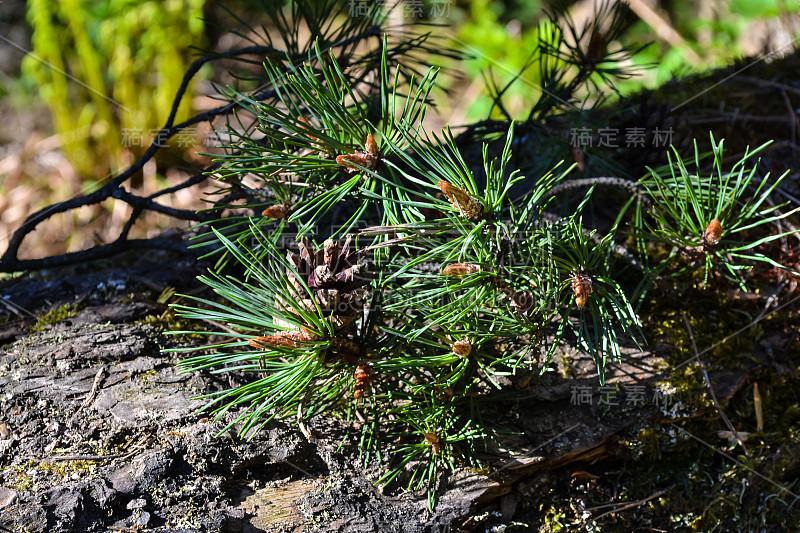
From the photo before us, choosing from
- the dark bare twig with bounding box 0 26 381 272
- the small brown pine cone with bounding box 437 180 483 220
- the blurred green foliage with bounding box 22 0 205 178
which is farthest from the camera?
the blurred green foliage with bounding box 22 0 205 178

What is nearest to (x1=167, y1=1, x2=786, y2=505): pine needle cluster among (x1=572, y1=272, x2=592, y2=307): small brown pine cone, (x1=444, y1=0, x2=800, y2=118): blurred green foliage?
(x1=572, y1=272, x2=592, y2=307): small brown pine cone

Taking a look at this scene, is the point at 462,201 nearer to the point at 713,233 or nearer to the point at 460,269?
the point at 460,269

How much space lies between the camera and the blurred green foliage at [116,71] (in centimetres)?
324

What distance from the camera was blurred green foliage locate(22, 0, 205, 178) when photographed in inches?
128

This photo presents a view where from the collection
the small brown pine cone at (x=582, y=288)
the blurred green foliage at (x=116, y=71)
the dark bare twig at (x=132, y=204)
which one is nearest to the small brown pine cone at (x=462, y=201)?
the small brown pine cone at (x=582, y=288)

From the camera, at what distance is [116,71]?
3330 millimetres

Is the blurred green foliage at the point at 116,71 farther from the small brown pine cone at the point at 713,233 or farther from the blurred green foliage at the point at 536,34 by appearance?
the small brown pine cone at the point at 713,233

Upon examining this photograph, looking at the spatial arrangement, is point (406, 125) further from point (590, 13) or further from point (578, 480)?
point (590, 13)

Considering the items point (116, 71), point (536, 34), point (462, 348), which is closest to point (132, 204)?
point (462, 348)

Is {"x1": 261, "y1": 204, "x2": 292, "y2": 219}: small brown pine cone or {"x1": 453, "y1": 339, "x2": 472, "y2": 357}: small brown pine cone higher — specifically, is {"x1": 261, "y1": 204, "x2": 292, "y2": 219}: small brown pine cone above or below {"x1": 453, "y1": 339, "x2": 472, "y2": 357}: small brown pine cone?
above

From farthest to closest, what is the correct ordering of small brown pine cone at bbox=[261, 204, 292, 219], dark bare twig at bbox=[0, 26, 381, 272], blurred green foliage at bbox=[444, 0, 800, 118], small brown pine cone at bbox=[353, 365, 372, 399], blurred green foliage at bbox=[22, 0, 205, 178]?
blurred green foliage at bbox=[444, 0, 800, 118], blurred green foliage at bbox=[22, 0, 205, 178], dark bare twig at bbox=[0, 26, 381, 272], small brown pine cone at bbox=[261, 204, 292, 219], small brown pine cone at bbox=[353, 365, 372, 399]

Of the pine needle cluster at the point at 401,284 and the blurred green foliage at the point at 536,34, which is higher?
the blurred green foliage at the point at 536,34

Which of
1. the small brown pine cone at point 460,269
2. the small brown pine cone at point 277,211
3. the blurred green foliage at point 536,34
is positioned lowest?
the small brown pine cone at point 460,269

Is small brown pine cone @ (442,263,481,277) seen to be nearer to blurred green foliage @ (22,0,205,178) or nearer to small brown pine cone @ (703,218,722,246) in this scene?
small brown pine cone @ (703,218,722,246)
